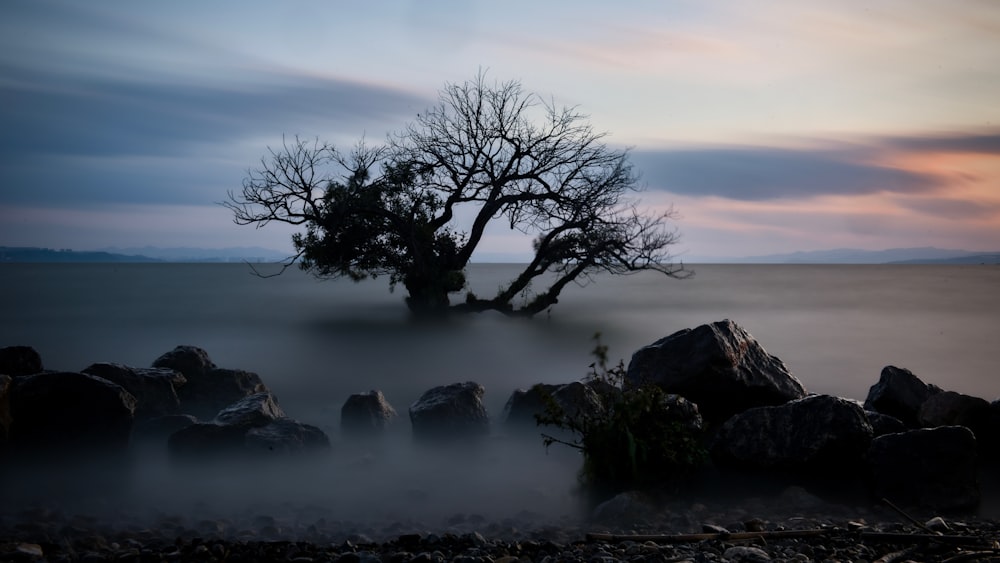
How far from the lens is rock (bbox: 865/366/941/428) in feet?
38.3

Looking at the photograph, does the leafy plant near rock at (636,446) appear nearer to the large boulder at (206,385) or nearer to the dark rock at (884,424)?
the dark rock at (884,424)

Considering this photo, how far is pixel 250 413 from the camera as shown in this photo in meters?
11.1

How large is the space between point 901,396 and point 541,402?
5.55 metres

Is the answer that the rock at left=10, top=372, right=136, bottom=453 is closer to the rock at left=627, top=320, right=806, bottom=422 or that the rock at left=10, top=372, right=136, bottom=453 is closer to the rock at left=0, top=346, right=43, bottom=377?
the rock at left=0, top=346, right=43, bottom=377

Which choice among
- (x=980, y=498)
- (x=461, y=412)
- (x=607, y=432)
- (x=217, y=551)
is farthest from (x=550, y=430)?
(x=217, y=551)

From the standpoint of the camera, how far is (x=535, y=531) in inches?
299

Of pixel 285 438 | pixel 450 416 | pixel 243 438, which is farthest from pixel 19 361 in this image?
pixel 450 416

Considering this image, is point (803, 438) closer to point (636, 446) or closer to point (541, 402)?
point (636, 446)

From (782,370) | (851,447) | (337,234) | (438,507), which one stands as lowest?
(438,507)

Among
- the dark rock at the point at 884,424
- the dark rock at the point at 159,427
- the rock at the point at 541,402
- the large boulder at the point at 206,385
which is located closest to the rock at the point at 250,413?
the dark rock at the point at 159,427

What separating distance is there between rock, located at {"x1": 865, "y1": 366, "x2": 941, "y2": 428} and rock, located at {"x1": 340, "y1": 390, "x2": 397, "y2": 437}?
7.70m

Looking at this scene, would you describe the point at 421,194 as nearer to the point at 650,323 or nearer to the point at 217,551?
the point at 650,323

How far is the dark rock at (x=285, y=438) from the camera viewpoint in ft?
33.9

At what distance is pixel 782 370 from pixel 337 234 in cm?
1509
